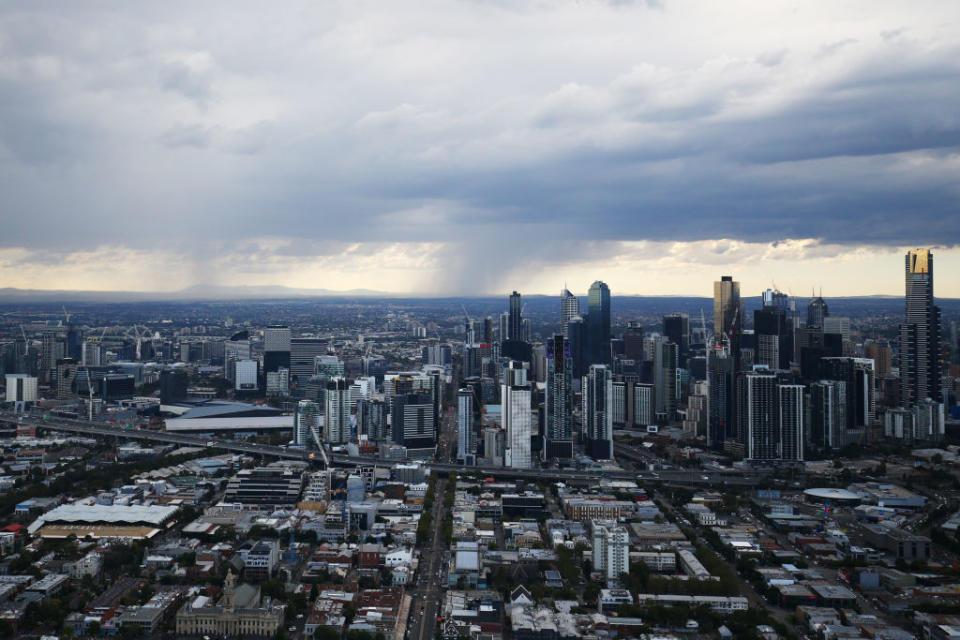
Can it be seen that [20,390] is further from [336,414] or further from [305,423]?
[336,414]

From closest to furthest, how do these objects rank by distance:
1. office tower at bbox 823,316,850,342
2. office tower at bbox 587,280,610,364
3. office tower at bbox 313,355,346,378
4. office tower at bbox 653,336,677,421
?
office tower at bbox 313,355,346,378 < office tower at bbox 653,336,677,421 < office tower at bbox 823,316,850,342 < office tower at bbox 587,280,610,364

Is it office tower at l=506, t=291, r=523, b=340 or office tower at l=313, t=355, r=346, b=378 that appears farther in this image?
office tower at l=506, t=291, r=523, b=340

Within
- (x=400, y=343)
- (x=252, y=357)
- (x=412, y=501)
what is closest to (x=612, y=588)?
(x=412, y=501)

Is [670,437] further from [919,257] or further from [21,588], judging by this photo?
[21,588]

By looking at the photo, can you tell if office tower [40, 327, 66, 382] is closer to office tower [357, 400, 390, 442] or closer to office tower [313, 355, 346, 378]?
office tower [313, 355, 346, 378]

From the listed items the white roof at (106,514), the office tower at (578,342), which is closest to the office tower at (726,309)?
the office tower at (578,342)

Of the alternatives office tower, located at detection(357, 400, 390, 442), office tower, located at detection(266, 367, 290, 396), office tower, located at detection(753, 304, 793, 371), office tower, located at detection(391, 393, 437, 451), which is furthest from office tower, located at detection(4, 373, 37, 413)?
office tower, located at detection(753, 304, 793, 371)

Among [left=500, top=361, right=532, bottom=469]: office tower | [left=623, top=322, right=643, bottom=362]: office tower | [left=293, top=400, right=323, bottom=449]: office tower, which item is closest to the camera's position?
[left=500, top=361, right=532, bottom=469]: office tower

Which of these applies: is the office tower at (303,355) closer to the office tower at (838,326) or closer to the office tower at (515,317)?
the office tower at (515,317)
